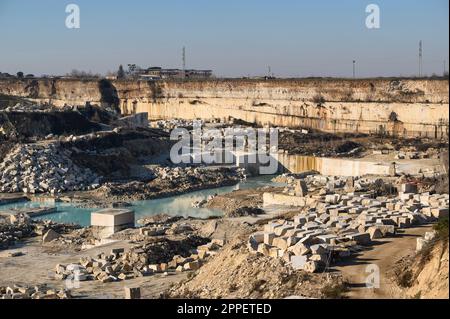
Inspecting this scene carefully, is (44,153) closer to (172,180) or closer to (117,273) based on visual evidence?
(172,180)

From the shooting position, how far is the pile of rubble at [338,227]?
36.1 feet

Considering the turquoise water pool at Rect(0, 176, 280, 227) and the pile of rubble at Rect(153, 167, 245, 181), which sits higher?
the pile of rubble at Rect(153, 167, 245, 181)

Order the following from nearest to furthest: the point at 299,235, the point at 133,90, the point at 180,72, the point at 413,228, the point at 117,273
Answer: the point at 299,235, the point at 413,228, the point at 117,273, the point at 133,90, the point at 180,72

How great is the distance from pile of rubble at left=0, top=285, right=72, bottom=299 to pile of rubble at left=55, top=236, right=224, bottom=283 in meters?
0.89

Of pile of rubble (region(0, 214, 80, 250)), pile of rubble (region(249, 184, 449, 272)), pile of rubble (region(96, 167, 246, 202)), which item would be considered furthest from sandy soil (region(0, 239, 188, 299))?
pile of rubble (region(96, 167, 246, 202))

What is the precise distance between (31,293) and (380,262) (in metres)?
5.78

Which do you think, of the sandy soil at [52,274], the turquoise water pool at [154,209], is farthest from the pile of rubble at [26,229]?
the turquoise water pool at [154,209]

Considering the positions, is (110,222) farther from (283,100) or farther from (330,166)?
(283,100)

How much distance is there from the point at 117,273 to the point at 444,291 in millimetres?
7201

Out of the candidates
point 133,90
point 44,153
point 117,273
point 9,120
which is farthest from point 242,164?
point 133,90

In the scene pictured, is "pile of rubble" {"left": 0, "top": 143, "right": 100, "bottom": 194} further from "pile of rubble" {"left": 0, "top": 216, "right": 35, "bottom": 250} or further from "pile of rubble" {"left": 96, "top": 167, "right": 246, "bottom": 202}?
"pile of rubble" {"left": 0, "top": 216, "right": 35, "bottom": 250}

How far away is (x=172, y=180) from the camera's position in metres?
30.1

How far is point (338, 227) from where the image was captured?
515 inches

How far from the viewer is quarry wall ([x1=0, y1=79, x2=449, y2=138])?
42500 millimetres
